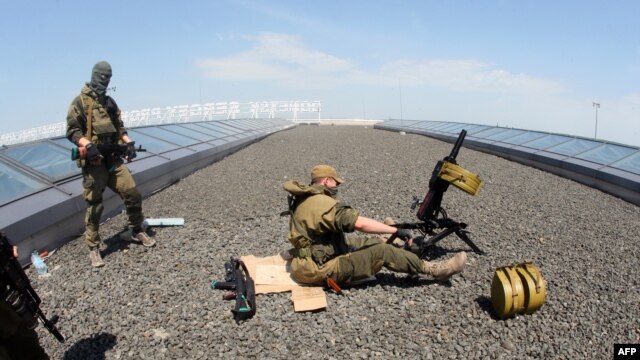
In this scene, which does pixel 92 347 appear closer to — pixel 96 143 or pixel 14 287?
pixel 14 287

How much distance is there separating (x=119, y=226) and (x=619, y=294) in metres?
8.28

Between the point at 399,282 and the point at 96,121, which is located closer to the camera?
the point at 399,282

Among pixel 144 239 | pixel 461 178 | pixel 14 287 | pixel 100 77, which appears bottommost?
pixel 144 239

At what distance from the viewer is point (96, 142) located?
5.96 meters

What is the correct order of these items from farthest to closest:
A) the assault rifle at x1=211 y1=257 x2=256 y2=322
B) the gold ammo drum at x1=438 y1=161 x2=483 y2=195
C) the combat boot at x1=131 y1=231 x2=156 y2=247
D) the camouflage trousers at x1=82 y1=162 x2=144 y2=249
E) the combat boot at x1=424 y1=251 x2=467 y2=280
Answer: the combat boot at x1=131 y1=231 x2=156 y2=247, the camouflage trousers at x1=82 y1=162 x2=144 y2=249, the gold ammo drum at x1=438 y1=161 x2=483 y2=195, the combat boot at x1=424 y1=251 x2=467 y2=280, the assault rifle at x1=211 y1=257 x2=256 y2=322

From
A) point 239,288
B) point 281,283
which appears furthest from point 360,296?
point 239,288

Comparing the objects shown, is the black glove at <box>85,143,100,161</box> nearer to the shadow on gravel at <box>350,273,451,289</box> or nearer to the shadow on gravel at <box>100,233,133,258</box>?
the shadow on gravel at <box>100,233,133,258</box>

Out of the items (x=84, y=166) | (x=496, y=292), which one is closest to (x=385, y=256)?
(x=496, y=292)

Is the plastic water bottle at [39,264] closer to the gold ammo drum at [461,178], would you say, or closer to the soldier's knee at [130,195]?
the soldier's knee at [130,195]

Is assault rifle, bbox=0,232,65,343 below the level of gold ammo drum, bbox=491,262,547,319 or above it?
above

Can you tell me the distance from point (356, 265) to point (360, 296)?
1.38 feet

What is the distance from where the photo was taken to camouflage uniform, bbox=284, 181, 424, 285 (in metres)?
4.85

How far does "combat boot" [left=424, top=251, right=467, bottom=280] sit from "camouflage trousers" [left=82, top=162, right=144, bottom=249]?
4.64 metres

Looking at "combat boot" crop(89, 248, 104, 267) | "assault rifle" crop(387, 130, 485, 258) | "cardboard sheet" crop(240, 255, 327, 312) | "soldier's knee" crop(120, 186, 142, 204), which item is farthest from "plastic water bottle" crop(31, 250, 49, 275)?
"assault rifle" crop(387, 130, 485, 258)
